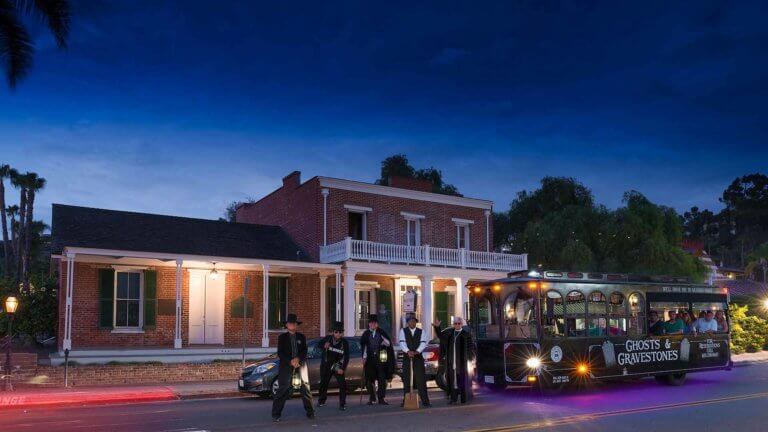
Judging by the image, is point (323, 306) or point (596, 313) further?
point (323, 306)

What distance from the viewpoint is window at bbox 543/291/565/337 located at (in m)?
15.4

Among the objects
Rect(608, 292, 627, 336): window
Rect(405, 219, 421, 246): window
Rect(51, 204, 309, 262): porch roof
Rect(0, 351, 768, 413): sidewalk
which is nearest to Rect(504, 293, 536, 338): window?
Rect(608, 292, 627, 336): window

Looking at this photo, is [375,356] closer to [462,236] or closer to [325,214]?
[325,214]

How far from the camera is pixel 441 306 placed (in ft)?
106

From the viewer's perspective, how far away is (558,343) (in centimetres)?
1548

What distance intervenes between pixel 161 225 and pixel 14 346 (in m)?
6.43

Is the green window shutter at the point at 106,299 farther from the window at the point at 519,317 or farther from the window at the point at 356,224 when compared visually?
the window at the point at 519,317

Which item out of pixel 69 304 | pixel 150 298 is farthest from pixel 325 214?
pixel 69 304

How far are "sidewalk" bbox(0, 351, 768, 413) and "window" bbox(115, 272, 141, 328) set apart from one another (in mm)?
5573

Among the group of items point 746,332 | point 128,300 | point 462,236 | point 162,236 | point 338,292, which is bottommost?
point 746,332

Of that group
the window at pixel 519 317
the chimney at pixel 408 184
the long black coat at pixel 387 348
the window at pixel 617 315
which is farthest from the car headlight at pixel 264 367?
the chimney at pixel 408 184

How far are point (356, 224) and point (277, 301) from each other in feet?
16.3

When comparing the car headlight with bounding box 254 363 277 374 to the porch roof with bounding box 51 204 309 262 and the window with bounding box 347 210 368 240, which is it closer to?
the porch roof with bounding box 51 204 309 262

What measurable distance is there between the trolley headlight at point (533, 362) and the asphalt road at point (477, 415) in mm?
666
